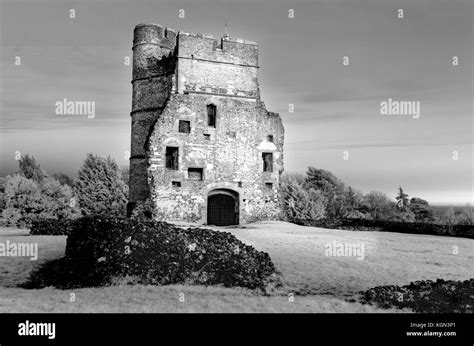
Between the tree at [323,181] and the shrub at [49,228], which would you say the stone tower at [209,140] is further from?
the tree at [323,181]

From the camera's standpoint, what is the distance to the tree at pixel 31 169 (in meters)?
44.8

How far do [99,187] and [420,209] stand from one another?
39382 mm

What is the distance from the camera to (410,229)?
86.4ft

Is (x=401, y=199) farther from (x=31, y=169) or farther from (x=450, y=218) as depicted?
(x=31, y=169)

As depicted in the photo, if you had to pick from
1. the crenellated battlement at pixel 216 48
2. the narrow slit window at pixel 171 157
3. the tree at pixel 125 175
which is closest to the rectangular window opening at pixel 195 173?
the narrow slit window at pixel 171 157

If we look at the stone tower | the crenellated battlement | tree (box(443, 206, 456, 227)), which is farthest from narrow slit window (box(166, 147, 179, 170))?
tree (box(443, 206, 456, 227))

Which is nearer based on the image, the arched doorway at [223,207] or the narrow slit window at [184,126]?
the narrow slit window at [184,126]

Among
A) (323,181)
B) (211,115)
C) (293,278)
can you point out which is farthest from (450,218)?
(293,278)

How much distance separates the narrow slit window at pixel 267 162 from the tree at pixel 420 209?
33163 mm

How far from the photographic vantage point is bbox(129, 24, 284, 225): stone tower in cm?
2783

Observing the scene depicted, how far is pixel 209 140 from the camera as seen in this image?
29047 mm

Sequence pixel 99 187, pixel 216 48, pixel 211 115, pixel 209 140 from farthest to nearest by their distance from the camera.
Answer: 1. pixel 99 187
2. pixel 216 48
3. pixel 211 115
4. pixel 209 140

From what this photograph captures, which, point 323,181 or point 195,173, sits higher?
point 323,181

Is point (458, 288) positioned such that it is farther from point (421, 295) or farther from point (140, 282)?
point (140, 282)
